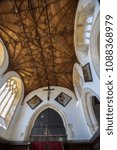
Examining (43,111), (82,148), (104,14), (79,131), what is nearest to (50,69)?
(43,111)

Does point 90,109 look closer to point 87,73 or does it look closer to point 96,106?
point 96,106

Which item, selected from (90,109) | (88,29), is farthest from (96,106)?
(88,29)

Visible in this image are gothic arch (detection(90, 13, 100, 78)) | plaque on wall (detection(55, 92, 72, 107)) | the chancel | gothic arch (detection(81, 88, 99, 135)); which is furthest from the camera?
plaque on wall (detection(55, 92, 72, 107))

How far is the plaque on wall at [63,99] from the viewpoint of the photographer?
41.2 ft

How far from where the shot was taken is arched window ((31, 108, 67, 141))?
441 inches

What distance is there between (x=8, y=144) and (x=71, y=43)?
303 inches

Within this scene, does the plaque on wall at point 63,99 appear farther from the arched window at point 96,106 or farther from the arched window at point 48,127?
the arched window at point 96,106

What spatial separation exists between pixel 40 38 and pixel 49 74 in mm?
3686

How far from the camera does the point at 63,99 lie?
12820 mm

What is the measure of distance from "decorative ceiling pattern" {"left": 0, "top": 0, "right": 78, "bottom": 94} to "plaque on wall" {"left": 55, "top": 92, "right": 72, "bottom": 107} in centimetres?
84

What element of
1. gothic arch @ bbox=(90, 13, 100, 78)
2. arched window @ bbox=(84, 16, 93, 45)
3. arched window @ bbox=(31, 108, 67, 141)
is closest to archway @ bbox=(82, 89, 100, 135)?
arched window @ bbox=(31, 108, 67, 141)

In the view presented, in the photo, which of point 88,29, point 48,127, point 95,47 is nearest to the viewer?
point 95,47

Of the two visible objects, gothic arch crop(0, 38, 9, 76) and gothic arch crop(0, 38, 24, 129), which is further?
gothic arch crop(0, 38, 24, 129)

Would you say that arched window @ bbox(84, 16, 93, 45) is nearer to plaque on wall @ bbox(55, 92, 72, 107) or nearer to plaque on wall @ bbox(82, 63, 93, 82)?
plaque on wall @ bbox(82, 63, 93, 82)
